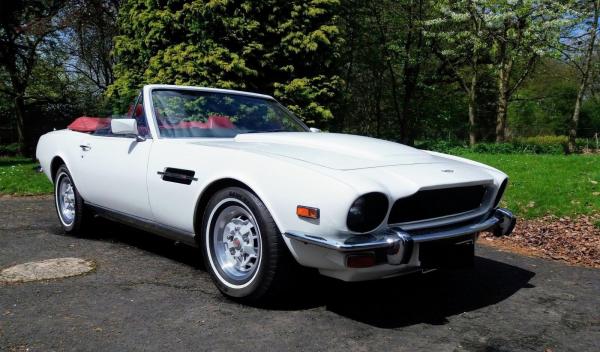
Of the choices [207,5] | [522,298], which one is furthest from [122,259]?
[207,5]

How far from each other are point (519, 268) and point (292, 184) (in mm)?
2571

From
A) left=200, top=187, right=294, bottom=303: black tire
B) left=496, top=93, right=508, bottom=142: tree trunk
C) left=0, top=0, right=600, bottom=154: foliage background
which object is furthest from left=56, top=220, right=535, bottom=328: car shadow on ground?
left=496, top=93, right=508, bottom=142: tree trunk

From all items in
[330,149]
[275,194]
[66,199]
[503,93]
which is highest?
[503,93]

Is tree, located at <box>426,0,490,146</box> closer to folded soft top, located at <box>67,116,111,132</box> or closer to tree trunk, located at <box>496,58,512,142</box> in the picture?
tree trunk, located at <box>496,58,512,142</box>

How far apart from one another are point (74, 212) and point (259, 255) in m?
2.91

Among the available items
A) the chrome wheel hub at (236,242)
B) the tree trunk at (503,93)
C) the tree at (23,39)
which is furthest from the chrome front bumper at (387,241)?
the tree at (23,39)

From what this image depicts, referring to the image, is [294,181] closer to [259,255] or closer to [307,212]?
[307,212]

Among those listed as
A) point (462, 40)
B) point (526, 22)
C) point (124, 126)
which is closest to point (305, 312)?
point (124, 126)

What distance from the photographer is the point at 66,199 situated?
17.9 ft

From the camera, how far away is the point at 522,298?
3660 millimetres

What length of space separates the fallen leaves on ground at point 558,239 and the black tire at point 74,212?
13.7 feet

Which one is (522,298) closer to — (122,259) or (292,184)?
(292,184)

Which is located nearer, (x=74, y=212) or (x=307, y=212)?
(x=307, y=212)

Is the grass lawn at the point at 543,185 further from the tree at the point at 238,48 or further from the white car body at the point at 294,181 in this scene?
the white car body at the point at 294,181
